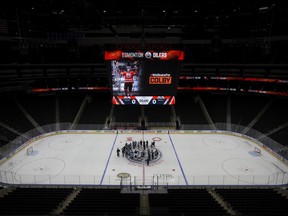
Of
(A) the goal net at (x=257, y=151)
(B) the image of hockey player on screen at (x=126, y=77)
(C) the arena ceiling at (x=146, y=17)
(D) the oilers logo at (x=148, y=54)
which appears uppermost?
(C) the arena ceiling at (x=146, y=17)

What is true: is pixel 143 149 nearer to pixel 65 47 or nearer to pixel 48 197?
pixel 48 197

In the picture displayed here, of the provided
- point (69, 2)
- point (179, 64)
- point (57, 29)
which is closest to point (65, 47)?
point (57, 29)

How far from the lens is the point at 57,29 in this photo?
22.6 metres

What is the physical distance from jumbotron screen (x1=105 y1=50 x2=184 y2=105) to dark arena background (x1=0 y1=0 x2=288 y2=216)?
0.08 metres

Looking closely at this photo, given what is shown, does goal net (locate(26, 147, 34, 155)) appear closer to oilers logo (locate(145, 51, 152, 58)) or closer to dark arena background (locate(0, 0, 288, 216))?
dark arena background (locate(0, 0, 288, 216))

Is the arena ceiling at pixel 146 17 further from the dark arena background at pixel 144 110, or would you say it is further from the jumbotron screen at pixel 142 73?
the jumbotron screen at pixel 142 73

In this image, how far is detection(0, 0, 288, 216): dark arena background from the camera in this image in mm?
11719

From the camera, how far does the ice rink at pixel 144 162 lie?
15.1 m

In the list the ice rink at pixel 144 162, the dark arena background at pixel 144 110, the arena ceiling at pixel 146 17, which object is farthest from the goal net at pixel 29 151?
the arena ceiling at pixel 146 17

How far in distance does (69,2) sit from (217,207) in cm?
1425

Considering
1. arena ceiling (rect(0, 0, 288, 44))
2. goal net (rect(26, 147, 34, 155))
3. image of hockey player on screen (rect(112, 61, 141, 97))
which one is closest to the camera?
arena ceiling (rect(0, 0, 288, 44))

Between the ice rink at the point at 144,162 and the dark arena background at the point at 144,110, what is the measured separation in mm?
120

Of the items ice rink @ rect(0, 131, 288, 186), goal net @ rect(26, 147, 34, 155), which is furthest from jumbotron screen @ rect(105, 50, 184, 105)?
goal net @ rect(26, 147, 34, 155)

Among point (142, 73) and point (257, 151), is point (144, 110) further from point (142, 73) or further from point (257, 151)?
point (257, 151)
